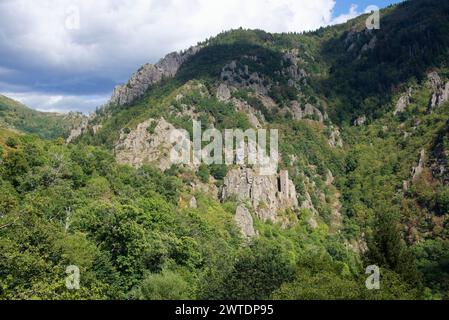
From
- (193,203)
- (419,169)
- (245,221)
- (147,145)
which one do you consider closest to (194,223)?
(193,203)

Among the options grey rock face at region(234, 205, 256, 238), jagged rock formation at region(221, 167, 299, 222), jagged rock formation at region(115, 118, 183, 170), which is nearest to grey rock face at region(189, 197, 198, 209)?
grey rock face at region(234, 205, 256, 238)

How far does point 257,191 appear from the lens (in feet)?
520

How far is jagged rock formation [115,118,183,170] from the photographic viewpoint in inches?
6073

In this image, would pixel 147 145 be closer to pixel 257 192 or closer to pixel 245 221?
pixel 257 192

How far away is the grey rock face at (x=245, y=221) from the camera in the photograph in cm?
13250

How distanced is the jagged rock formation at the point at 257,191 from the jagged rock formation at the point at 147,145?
64.5ft

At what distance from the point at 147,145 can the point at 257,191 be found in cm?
3732

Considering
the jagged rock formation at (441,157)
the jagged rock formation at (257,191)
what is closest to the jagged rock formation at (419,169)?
the jagged rock formation at (441,157)

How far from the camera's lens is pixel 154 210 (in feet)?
238

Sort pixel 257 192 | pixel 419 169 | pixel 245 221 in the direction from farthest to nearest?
pixel 419 169 → pixel 257 192 → pixel 245 221

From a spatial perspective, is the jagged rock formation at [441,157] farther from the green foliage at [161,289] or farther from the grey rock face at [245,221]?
the green foliage at [161,289]

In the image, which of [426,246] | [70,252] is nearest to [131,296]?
[70,252]

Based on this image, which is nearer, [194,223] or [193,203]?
[194,223]
